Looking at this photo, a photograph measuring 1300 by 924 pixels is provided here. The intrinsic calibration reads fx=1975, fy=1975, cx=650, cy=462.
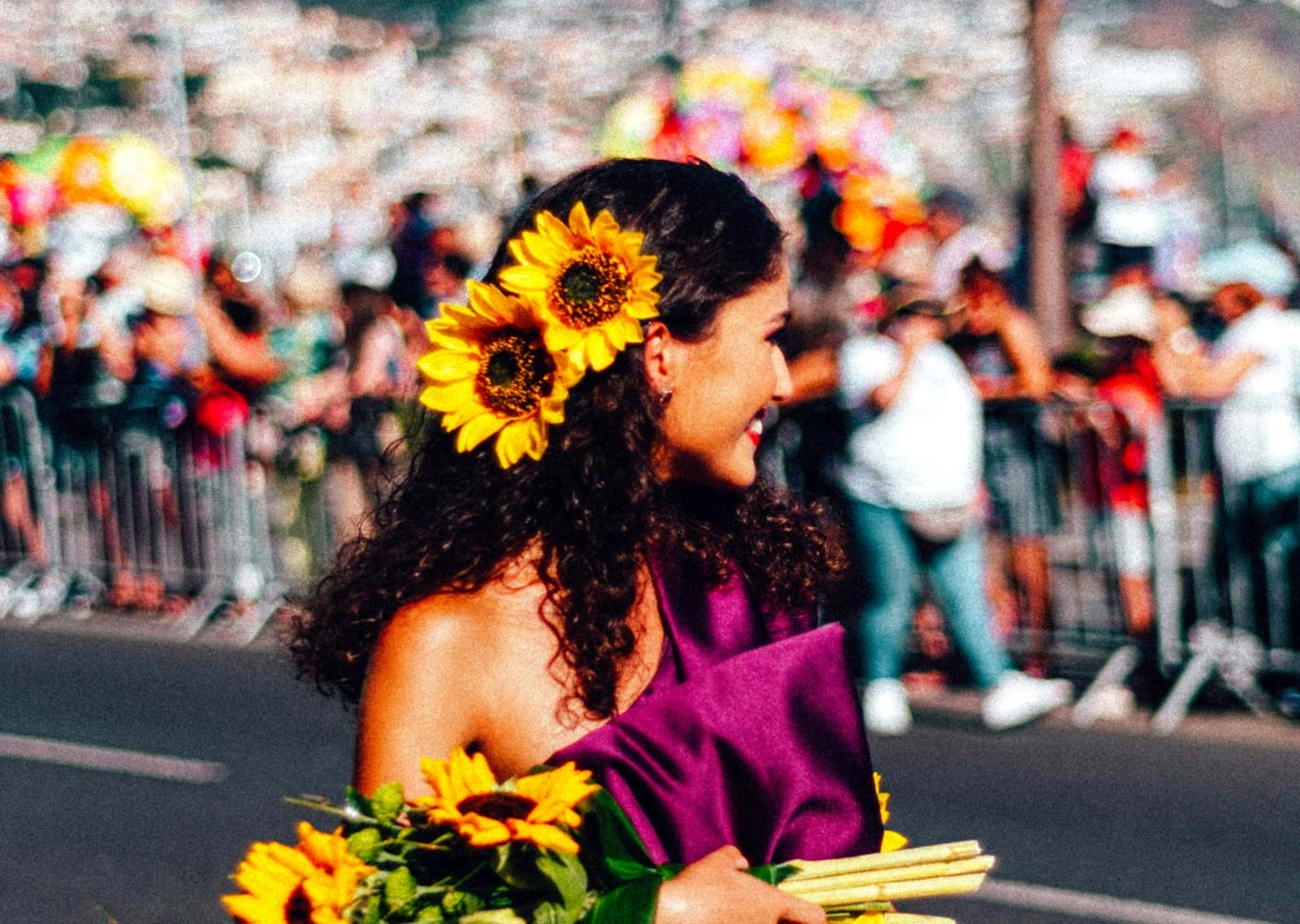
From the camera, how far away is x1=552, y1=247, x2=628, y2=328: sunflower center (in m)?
2.13

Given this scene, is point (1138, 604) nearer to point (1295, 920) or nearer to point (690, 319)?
point (1295, 920)

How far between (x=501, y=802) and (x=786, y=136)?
34.0 ft

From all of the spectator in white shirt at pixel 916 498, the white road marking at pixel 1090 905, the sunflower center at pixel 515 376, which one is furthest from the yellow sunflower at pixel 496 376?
the spectator in white shirt at pixel 916 498

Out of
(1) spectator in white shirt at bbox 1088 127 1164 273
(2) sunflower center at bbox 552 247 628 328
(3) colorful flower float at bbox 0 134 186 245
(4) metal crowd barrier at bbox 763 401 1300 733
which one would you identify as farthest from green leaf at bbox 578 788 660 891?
(3) colorful flower float at bbox 0 134 186 245

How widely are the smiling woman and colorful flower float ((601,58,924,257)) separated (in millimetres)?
8113

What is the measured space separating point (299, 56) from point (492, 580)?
28159 mm

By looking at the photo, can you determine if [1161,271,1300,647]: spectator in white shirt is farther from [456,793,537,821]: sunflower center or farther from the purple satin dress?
[456,793,537,821]: sunflower center

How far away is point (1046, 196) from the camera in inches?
475

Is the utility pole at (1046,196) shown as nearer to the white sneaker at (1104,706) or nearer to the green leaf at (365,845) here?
the white sneaker at (1104,706)

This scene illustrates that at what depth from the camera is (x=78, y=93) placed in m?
27.9

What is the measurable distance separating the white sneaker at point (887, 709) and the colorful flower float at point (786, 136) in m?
3.03

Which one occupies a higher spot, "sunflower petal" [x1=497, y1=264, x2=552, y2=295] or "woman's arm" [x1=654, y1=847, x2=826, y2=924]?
"sunflower petal" [x1=497, y1=264, x2=552, y2=295]

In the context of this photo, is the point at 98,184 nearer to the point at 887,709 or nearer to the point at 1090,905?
→ the point at 887,709

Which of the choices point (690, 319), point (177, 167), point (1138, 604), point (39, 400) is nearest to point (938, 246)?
point (1138, 604)
